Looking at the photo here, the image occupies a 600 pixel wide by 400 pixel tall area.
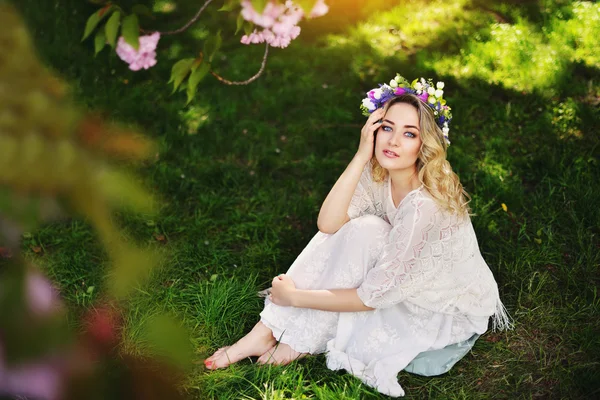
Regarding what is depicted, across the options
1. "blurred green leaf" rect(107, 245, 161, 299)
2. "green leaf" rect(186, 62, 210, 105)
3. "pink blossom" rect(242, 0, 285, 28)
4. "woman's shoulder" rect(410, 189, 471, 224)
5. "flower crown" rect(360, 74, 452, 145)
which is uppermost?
"blurred green leaf" rect(107, 245, 161, 299)

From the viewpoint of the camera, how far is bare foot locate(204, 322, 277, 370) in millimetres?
2473

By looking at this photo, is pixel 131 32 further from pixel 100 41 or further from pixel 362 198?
pixel 362 198

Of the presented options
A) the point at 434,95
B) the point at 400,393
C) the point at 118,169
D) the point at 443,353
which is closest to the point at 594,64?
the point at 434,95

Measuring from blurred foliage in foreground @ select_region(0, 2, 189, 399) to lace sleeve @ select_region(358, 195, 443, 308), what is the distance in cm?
190

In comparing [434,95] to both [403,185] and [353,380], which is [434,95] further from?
[353,380]

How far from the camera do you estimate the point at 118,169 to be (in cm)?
39

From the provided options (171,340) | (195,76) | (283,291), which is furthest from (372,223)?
(171,340)

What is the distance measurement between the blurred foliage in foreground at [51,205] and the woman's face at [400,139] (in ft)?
6.47

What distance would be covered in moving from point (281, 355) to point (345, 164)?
1.52m

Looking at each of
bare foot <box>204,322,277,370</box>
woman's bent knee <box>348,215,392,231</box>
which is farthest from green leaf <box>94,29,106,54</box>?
bare foot <box>204,322,277,370</box>

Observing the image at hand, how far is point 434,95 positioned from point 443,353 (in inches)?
38.0

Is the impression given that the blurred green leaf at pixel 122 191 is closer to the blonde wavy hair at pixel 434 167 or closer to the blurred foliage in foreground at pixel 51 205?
the blurred foliage in foreground at pixel 51 205

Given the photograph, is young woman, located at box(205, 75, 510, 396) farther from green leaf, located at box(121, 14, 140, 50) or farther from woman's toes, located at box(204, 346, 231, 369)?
green leaf, located at box(121, 14, 140, 50)

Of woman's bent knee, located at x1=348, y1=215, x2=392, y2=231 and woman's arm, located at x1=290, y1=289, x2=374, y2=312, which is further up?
woman's bent knee, located at x1=348, y1=215, x2=392, y2=231
